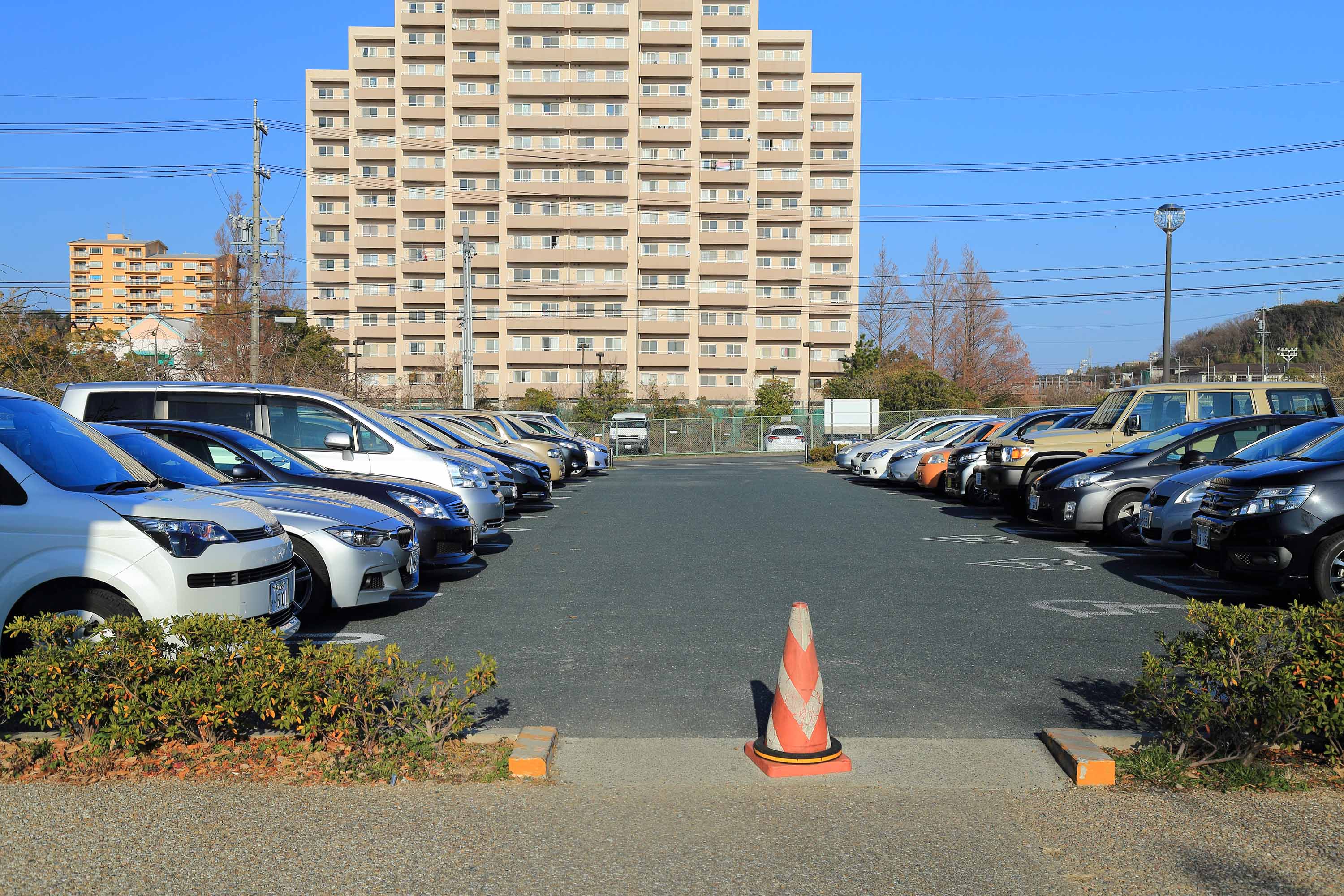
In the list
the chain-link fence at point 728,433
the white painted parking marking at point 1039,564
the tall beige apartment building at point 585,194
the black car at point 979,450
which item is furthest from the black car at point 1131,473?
the tall beige apartment building at point 585,194

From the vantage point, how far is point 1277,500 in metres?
8.83

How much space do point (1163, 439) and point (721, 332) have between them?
234 ft

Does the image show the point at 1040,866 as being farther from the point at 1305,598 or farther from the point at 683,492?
the point at 683,492

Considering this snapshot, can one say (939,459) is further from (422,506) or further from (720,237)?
(720,237)

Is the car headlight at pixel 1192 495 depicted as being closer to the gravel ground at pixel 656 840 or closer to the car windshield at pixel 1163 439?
the car windshield at pixel 1163 439

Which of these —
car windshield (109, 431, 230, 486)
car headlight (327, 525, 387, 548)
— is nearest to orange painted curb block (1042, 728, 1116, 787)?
car headlight (327, 525, 387, 548)

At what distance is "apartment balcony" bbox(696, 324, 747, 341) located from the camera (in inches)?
3332

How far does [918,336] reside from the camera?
80.3 meters

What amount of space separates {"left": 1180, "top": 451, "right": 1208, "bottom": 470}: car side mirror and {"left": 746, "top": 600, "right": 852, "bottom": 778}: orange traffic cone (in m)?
9.90

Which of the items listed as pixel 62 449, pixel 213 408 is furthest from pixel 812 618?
pixel 213 408

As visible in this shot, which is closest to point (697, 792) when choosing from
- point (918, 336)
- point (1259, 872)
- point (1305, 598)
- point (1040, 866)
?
point (1040, 866)

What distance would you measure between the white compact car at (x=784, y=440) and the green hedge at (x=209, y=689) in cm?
5335

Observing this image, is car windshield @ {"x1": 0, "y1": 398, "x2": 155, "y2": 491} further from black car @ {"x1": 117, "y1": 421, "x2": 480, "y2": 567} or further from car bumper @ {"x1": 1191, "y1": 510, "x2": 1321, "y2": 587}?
car bumper @ {"x1": 1191, "y1": 510, "x2": 1321, "y2": 587}

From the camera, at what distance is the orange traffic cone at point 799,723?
16.4 feet
